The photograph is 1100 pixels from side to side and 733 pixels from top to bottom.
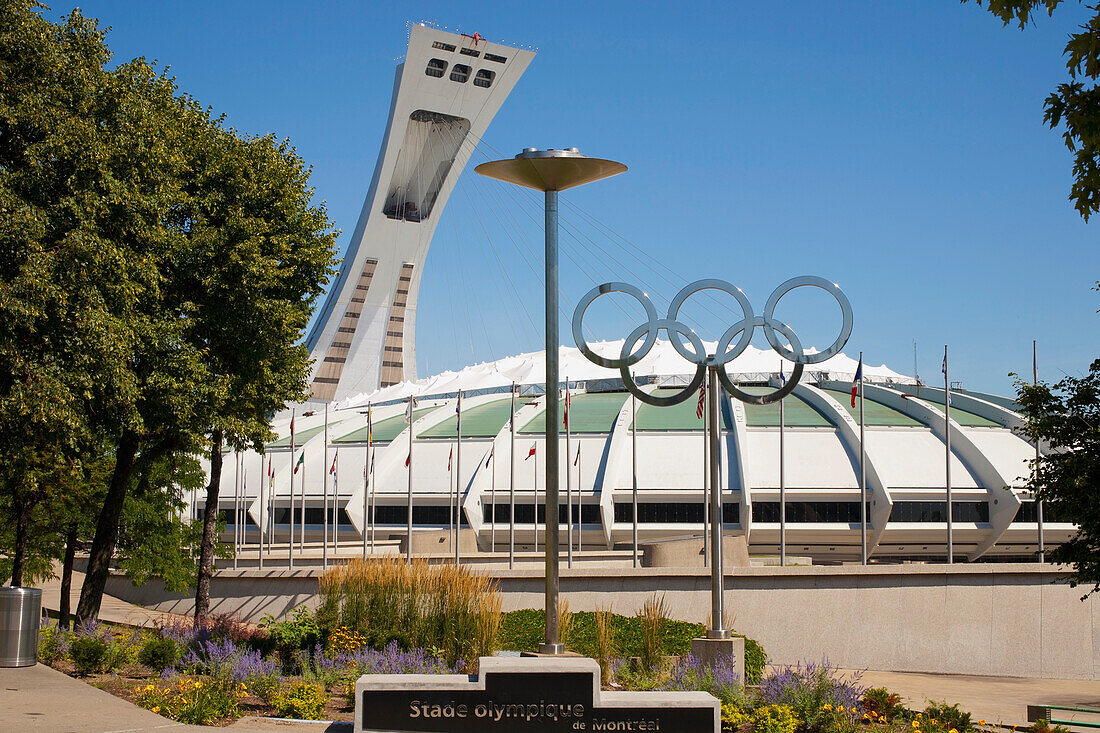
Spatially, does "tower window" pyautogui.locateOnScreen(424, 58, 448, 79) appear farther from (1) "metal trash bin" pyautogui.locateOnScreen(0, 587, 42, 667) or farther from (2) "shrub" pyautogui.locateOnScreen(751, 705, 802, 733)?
(2) "shrub" pyautogui.locateOnScreen(751, 705, 802, 733)

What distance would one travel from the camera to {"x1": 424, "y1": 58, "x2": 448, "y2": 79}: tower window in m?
88.8

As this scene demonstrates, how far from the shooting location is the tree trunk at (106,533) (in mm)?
22453

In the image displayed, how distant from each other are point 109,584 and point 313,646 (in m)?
23.8

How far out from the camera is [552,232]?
47.4 ft

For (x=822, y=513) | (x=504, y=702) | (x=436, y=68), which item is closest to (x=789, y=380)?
(x=504, y=702)

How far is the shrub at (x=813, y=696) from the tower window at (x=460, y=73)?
82.1 meters

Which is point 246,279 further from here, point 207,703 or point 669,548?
point 669,548

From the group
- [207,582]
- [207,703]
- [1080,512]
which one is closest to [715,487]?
[1080,512]

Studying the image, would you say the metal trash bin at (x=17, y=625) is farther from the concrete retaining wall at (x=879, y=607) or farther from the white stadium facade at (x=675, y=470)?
the white stadium facade at (x=675, y=470)

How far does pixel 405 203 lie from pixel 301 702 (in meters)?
82.6

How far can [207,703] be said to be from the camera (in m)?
12.7

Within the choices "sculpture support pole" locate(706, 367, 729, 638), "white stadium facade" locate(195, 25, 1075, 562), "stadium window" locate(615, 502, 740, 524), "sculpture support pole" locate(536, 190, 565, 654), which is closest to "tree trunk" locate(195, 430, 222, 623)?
"white stadium facade" locate(195, 25, 1075, 562)

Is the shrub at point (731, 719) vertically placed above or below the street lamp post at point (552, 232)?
below

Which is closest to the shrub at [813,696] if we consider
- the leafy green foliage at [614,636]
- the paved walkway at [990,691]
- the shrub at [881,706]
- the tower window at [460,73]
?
the shrub at [881,706]
